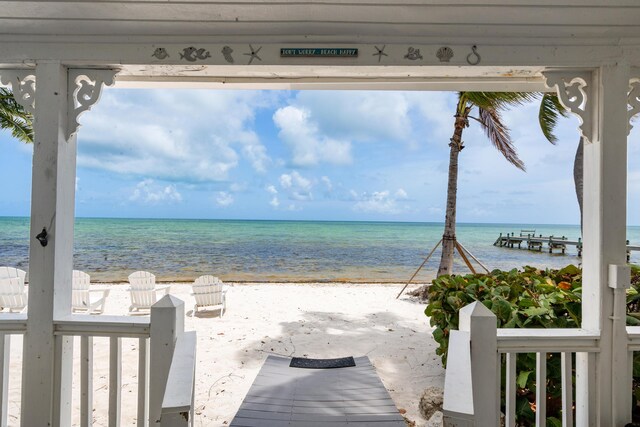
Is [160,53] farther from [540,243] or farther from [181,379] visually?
[540,243]

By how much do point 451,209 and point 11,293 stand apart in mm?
8923

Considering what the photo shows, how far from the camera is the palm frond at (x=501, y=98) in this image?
596 centimetres

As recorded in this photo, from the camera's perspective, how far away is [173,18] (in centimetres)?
187

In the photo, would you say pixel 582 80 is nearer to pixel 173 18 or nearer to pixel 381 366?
pixel 173 18

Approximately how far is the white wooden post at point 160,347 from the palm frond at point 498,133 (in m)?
8.09

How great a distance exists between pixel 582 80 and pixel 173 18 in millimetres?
2227

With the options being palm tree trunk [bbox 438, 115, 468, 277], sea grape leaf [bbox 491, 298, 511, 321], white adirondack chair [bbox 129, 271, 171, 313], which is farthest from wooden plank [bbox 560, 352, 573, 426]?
white adirondack chair [bbox 129, 271, 171, 313]

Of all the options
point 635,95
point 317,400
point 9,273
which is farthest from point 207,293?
point 635,95

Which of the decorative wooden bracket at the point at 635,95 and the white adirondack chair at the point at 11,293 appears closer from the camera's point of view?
the decorative wooden bracket at the point at 635,95

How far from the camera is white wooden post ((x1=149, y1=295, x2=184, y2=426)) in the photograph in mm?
1820

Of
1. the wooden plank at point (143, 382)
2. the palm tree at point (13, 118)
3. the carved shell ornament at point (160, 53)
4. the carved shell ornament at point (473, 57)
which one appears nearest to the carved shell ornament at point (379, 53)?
the carved shell ornament at point (473, 57)

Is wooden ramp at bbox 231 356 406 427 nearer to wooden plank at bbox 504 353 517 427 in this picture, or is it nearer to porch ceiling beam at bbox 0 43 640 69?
wooden plank at bbox 504 353 517 427

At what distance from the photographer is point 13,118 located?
32.7 feet

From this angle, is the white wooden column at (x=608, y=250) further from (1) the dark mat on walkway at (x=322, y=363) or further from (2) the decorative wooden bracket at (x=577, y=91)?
(1) the dark mat on walkway at (x=322, y=363)
